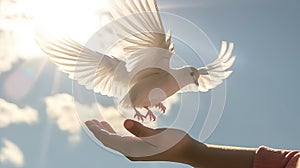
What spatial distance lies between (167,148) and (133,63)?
6.74ft

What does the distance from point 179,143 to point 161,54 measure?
207 centimetres

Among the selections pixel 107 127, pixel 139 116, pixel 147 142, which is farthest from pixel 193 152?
pixel 139 116

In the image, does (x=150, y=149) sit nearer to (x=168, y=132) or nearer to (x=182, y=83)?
(x=168, y=132)

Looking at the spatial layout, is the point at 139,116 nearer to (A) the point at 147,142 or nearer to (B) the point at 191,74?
(B) the point at 191,74

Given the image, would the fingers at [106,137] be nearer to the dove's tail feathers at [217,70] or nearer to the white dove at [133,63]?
the white dove at [133,63]

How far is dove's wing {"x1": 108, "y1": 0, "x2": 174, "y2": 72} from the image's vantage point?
12.0ft

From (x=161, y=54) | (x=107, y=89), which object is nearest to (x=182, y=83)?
(x=161, y=54)

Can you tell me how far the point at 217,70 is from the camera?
5.02m

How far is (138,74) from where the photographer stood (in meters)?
3.89

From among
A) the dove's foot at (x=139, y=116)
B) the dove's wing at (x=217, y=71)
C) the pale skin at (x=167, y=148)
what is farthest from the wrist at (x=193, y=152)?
the dove's wing at (x=217, y=71)

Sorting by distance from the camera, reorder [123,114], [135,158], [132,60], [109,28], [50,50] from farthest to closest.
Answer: [50,50], [132,60], [109,28], [123,114], [135,158]

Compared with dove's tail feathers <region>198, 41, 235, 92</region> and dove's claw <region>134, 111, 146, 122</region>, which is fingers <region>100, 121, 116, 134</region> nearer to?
dove's claw <region>134, 111, 146, 122</region>

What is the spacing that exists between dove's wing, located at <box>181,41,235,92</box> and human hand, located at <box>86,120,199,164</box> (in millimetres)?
2799

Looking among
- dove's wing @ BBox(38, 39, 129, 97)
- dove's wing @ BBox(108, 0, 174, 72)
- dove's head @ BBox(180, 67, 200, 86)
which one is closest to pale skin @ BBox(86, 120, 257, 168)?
dove's wing @ BBox(108, 0, 174, 72)
